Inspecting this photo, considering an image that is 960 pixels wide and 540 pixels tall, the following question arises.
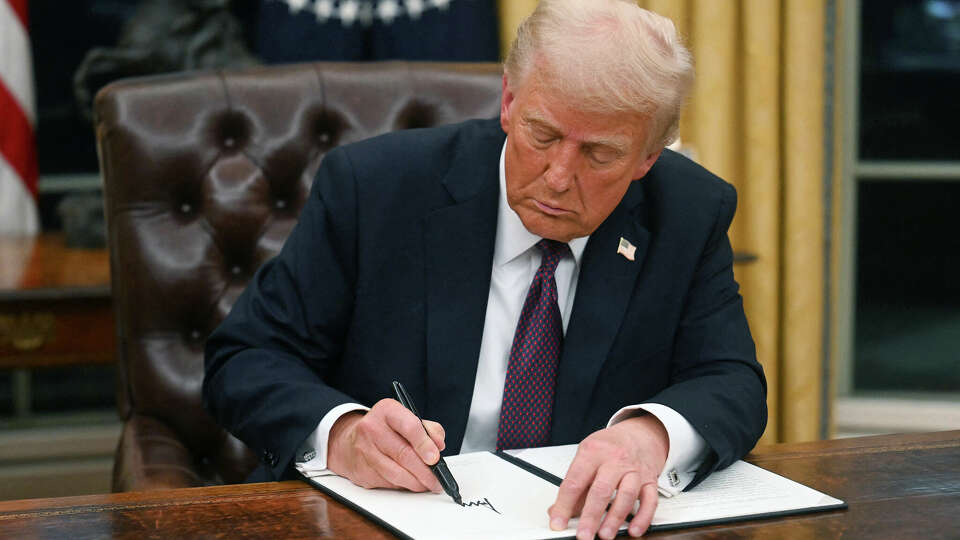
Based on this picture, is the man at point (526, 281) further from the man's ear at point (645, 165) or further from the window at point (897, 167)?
the window at point (897, 167)

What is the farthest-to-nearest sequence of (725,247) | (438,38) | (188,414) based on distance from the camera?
(438,38)
(188,414)
(725,247)

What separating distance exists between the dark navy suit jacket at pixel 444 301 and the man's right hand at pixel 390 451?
276mm

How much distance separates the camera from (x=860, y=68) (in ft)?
12.2

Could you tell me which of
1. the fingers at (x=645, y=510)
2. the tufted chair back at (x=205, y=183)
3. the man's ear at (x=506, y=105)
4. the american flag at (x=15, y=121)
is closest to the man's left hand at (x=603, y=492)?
the fingers at (x=645, y=510)

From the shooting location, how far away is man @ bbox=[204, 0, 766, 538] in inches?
60.5

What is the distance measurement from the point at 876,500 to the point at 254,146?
142 cm

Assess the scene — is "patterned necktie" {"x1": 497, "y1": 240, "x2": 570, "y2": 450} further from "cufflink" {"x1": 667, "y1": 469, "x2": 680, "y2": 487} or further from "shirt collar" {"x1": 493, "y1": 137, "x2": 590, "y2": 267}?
"cufflink" {"x1": 667, "y1": 469, "x2": 680, "y2": 487}

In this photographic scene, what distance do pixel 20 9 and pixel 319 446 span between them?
7.59 ft

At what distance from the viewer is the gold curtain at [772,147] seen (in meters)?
3.19

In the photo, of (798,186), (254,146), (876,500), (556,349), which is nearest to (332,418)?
(556,349)

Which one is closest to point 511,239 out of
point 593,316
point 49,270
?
point 593,316

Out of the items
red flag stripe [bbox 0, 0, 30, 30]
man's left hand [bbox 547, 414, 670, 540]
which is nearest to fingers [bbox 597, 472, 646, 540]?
man's left hand [bbox 547, 414, 670, 540]

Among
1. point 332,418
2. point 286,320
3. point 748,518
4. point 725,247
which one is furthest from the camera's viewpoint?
point 725,247

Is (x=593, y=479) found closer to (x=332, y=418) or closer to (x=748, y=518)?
(x=748, y=518)
